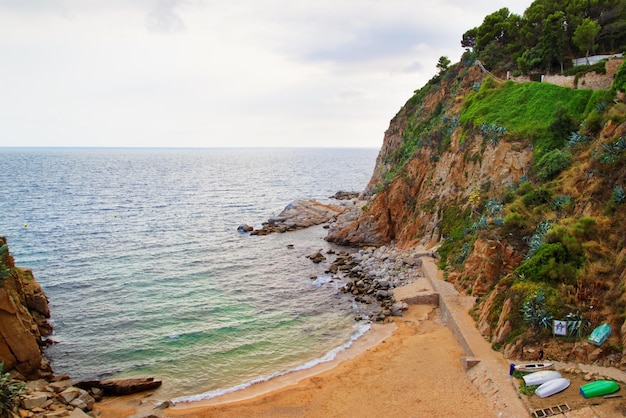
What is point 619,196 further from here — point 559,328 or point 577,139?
point 577,139

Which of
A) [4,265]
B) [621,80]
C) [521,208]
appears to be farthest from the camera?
[621,80]

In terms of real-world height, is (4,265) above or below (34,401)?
above

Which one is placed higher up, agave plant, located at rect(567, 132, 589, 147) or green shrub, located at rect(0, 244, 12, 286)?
agave plant, located at rect(567, 132, 589, 147)

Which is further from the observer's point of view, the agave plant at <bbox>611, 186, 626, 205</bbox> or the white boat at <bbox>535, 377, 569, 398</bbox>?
the agave plant at <bbox>611, 186, 626, 205</bbox>

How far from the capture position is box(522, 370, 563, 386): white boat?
18.2 metres

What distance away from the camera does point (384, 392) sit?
20.9m

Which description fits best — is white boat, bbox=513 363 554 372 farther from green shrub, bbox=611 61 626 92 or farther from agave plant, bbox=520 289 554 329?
green shrub, bbox=611 61 626 92

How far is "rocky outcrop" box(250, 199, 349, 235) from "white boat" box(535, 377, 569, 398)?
43.9 m

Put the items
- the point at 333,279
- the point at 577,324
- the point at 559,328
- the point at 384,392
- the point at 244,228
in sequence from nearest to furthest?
the point at 577,324
the point at 559,328
the point at 384,392
the point at 333,279
the point at 244,228

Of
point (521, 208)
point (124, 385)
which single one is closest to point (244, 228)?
point (124, 385)

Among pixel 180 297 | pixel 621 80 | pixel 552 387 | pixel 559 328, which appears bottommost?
pixel 180 297

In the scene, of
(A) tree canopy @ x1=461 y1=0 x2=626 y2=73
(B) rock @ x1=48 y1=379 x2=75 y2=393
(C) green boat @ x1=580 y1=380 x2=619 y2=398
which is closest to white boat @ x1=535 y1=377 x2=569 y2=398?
(C) green boat @ x1=580 y1=380 x2=619 y2=398

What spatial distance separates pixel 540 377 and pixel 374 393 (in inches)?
291

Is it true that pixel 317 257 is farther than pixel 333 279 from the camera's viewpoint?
Yes
